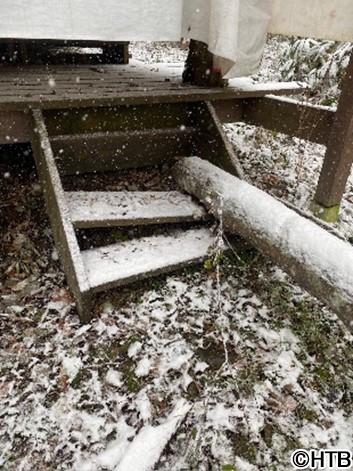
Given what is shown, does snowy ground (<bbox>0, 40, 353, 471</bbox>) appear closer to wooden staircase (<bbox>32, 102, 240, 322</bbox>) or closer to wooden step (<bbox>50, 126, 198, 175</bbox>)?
wooden staircase (<bbox>32, 102, 240, 322</bbox>)

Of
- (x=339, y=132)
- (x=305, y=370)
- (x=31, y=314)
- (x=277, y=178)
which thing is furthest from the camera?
(x=277, y=178)

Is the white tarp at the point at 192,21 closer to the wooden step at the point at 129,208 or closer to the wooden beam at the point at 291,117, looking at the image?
the wooden beam at the point at 291,117

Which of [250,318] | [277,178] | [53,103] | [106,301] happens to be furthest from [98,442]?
[277,178]

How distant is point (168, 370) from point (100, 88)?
2.98 meters

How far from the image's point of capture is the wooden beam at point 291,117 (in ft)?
13.6

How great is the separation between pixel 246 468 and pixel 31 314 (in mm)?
1917

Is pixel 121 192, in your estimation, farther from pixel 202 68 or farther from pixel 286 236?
pixel 202 68

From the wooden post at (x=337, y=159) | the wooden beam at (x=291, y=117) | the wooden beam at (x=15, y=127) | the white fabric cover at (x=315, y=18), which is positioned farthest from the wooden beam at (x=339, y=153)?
the wooden beam at (x=15, y=127)

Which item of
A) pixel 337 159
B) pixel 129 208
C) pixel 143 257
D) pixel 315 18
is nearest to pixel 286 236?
pixel 143 257

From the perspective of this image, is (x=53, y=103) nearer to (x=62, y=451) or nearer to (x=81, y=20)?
(x=81, y=20)

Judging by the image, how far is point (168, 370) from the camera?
2.69 m

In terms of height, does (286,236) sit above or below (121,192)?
above

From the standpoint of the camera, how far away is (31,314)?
304 cm

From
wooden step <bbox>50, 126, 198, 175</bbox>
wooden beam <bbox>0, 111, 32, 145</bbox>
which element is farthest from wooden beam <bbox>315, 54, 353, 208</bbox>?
wooden beam <bbox>0, 111, 32, 145</bbox>
